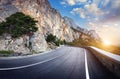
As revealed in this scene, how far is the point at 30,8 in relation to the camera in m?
60.7

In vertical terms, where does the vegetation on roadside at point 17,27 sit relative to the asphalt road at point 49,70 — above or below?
above

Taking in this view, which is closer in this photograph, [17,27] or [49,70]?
[49,70]

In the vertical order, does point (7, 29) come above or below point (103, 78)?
above

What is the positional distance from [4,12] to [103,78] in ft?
137

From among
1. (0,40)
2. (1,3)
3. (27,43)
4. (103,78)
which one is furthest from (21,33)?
(103,78)

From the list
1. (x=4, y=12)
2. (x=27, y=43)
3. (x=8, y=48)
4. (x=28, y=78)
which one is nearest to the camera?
(x=28, y=78)

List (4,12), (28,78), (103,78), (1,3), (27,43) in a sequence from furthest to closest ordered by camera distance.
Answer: (1,3), (4,12), (27,43), (103,78), (28,78)

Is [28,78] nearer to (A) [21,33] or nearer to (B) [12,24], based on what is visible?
(A) [21,33]

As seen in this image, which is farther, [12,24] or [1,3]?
[1,3]

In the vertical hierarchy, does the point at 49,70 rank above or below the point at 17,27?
below

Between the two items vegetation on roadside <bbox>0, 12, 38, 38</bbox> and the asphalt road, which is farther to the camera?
vegetation on roadside <bbox>0, 12, 38, 38</bbox>

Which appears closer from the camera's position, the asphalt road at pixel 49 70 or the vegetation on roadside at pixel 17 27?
the asphalt road at pixel 49 70

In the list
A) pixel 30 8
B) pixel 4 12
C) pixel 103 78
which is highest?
pixel 30 8

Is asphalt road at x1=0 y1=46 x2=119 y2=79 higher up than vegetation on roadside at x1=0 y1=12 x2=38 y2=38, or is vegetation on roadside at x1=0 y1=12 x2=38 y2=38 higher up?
vegetation on roadside at x1=0 y1=12 x2=38 y2=38
